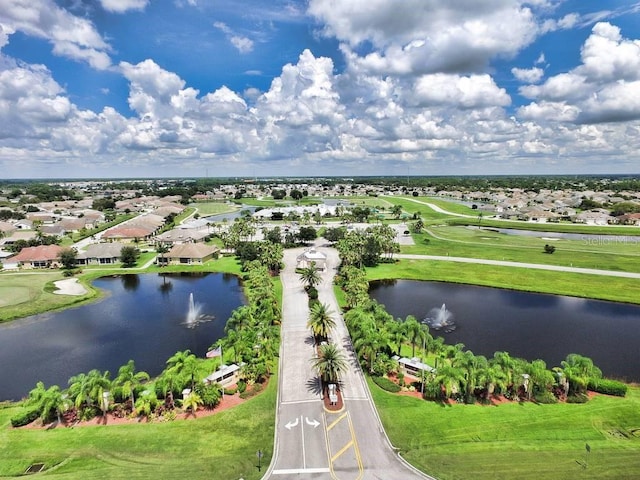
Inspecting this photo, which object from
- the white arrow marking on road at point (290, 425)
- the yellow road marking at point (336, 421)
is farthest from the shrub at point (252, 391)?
the yellow road marking at point (336, 421)

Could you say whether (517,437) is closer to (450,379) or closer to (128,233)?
(450,379)

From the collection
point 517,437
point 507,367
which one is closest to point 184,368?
point 517,437

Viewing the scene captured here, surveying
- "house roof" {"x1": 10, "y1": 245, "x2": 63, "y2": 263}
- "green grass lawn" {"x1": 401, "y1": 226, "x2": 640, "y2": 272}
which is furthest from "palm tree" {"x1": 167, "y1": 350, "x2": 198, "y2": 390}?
"green grass lawn" {"x1": 401, "y1": 226, "x2": 640, "y2": 272}

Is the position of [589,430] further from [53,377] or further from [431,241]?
[431,241]

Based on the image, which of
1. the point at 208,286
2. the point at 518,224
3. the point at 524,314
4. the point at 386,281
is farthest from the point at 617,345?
the point at 518,224

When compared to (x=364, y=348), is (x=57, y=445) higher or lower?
lower
